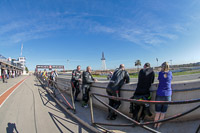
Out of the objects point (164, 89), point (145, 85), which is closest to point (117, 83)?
point (145, 85)

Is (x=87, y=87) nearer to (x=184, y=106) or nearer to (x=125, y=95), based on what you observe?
(x=125, y=95)

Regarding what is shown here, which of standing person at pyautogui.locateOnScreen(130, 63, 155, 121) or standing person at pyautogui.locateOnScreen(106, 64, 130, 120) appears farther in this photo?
standing person at pyautogui.locateOnScreen(106, 64, 130, 120)

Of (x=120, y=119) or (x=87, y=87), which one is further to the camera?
(x=87, y=87)

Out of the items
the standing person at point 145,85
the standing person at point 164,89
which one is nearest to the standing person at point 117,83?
the standing person at point 145,85

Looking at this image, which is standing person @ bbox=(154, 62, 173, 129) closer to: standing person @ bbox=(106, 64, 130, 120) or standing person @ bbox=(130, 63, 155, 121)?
standing person @ bbox=(130, 63, 155, 121)

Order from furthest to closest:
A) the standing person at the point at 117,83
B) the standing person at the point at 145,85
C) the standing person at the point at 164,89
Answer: the standing person at the point at 117,83
the standing person at the point at 145,85
the standing person at the point at 164,89

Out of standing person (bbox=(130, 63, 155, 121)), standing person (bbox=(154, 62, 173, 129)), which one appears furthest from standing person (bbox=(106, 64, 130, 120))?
standing person (bbox=(154, 62, 173, 129))

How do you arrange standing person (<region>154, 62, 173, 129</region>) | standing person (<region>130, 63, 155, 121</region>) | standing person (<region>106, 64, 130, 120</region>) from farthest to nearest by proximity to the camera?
standing person (<region>106, 64, 130, 120</region>), standing person (<region>130, 63, 155, 121</region>), standing person (<region>154, 62, 173, 129</region>)

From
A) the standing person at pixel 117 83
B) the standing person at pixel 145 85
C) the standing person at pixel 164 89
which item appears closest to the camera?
the standing person at pixel 164 89

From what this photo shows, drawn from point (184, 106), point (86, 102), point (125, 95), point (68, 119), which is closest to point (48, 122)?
→ point (68, 119)

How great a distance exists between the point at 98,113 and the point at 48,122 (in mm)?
1725

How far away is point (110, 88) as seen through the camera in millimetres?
2893

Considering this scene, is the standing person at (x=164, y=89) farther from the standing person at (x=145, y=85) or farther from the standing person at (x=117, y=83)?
the standing person at (x=117, y=83)

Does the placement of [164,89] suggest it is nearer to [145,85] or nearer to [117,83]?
[145,85]
